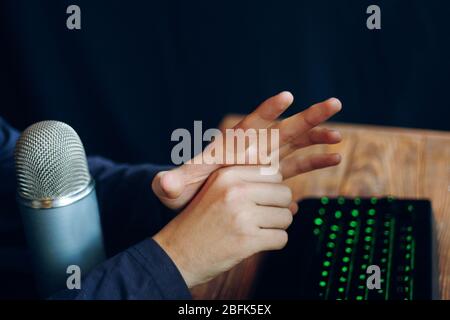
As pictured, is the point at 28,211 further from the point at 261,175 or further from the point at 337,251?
the point at 337,251

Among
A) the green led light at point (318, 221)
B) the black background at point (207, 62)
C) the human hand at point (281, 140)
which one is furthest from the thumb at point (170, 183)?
the black background at point (207, 62)

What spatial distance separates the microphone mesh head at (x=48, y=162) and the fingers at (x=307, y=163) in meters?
0.31

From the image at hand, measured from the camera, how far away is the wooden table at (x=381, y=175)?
931 millimetres

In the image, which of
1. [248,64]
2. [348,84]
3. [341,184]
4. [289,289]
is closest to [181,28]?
[248,64]

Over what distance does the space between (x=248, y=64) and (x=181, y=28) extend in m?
0.26

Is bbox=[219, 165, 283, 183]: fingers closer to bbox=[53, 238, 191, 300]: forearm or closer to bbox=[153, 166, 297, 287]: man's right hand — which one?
bbox=[153, 166, 297, 287]: man's right hand

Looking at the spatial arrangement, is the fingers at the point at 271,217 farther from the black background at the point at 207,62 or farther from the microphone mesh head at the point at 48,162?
the black background at the point at 207,62

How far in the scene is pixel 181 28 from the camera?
2057 mm

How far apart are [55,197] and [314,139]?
360mm

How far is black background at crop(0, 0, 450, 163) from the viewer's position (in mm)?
1921

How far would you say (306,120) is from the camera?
0.82 meters

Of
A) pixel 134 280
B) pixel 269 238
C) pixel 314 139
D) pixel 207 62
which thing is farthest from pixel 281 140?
pixel 207 62

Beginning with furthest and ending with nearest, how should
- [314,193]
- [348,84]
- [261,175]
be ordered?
[348,84] → [314,193] → [261,175]

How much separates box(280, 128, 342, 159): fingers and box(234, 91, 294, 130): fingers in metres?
0.05
